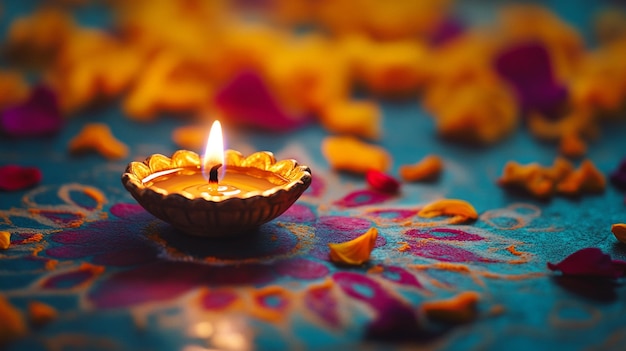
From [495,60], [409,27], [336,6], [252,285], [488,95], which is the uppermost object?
[336,6]

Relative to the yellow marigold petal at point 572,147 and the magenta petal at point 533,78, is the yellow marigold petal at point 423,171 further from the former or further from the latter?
the magenta petal at point 533,78

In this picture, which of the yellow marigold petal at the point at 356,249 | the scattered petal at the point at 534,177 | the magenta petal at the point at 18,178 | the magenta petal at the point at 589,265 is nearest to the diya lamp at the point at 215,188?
the yellow marigold petal at the point at 356,249

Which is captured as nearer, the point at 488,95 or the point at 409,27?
the point at 488,95

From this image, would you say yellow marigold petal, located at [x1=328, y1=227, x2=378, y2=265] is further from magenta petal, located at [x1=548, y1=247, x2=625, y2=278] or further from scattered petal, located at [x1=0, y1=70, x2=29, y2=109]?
scattered petal, located at [x1=0, y1=70, x2=29, y2=109]

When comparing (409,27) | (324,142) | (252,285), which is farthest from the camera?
(409,27)

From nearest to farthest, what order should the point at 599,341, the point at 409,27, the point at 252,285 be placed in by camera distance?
the point at 599,341 → the point at 252,285 → the point at 409,27

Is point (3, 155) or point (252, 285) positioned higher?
point (3, 155)

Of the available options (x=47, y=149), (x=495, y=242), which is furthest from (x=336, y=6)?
(x=495, y=242)

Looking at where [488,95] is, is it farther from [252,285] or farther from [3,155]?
[3,155]
